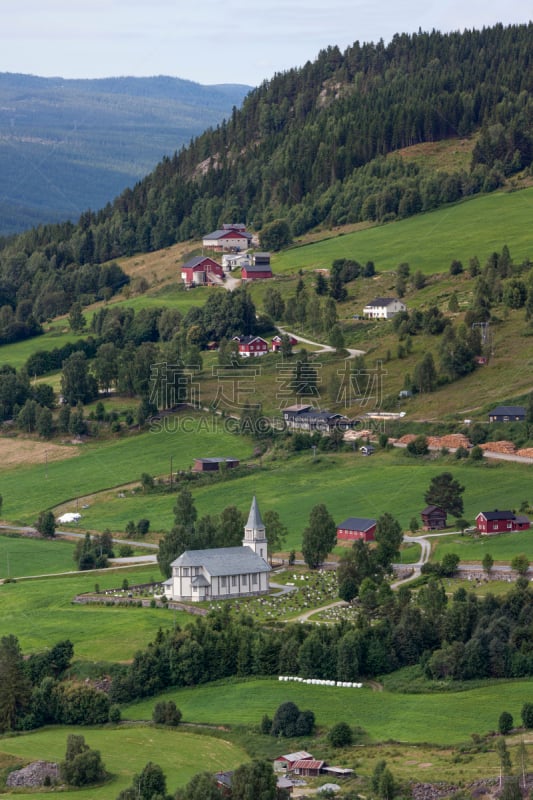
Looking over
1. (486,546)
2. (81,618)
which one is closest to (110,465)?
(81,618)

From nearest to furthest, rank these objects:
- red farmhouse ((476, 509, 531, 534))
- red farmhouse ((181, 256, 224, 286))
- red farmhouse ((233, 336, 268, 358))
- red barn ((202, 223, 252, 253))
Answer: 1. red farmhouse ((476, 509, 531, 534))
2. red farmhouse ((233, 336, 268, 358))
3. red farmhouse ((181, 256, 224, 286))
4. red barn ((202, 223, 252, 253))

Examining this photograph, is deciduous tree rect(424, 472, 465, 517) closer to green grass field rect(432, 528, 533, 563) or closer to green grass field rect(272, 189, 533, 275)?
green grass field rect(432, 528, 533, 563)

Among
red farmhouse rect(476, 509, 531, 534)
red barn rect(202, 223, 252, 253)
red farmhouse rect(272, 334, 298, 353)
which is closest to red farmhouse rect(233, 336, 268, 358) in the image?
red farmhouse rect(272, 334, 298, 353)

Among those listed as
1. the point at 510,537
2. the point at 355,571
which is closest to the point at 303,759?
the point at 355,571

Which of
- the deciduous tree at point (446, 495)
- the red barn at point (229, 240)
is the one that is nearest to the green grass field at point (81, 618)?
the deciduous tree at point (446, 495)

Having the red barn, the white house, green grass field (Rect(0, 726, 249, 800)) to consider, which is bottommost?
green grass field (Rect(0, 726, 249, 800))

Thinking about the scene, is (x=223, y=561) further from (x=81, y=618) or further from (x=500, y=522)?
(x=500, y=522)
